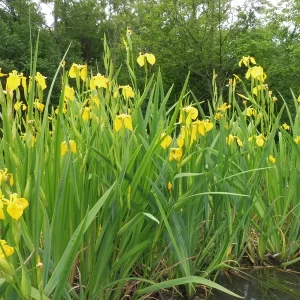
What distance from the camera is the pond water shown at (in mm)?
1364

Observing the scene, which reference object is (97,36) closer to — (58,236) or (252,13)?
(252,13)

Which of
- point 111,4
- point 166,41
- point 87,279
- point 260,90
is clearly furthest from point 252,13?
point 87,279

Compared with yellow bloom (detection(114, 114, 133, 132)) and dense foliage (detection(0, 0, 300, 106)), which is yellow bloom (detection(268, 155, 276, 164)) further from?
dense foliage (detection(0, 0, 300, 106))

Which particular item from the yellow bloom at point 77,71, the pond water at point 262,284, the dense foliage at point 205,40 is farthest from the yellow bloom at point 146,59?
the dense foliage at point 205,40

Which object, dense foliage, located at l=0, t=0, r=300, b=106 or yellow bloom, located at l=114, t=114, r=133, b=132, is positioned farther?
dense foliage, located at l=0, t=0, r=300, b=106

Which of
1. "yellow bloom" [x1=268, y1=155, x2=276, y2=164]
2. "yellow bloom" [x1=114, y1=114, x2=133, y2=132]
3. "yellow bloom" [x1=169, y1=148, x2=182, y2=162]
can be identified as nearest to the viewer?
"yellow bloom" [x1=114, y1=114, x2=133, y2=132]

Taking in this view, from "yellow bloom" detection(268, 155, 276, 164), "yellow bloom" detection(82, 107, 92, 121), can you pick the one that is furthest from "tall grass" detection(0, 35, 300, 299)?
"yellow bloom" detection(268, 155, 276, 164)

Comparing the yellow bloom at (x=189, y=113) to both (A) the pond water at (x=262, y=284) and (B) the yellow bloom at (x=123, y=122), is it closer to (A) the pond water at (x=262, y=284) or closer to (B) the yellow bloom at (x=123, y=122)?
(B) the yellow bloom at (x=123, y=122)

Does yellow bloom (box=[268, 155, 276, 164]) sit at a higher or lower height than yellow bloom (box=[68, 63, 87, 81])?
lower

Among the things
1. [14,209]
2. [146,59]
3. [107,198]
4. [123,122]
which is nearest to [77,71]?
[146,59]

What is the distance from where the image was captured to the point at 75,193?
1.09 metres

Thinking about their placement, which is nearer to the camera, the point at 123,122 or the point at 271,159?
the point at 123,122

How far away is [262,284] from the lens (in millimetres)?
1461

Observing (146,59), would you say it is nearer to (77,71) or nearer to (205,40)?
(77,71)
